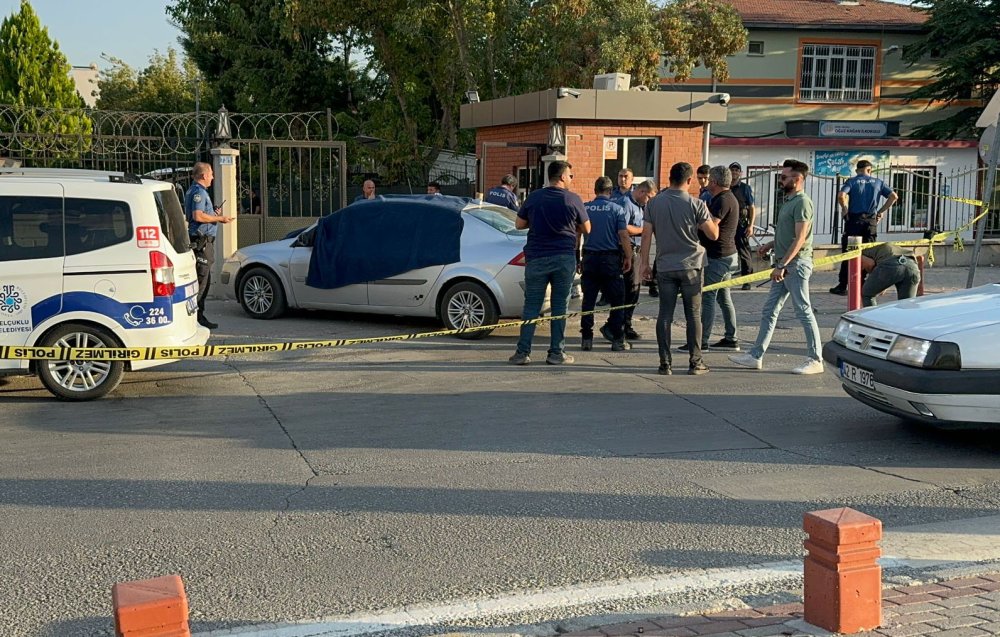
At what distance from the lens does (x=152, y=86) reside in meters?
57.5

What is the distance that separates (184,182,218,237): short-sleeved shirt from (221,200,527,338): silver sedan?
106 cm

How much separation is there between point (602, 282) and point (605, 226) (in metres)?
0.61

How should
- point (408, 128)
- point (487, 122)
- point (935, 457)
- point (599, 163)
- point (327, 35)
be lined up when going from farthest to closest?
point (327, 35), point (408, 128), point (487, 122), point (599, 163), point (935, 457)

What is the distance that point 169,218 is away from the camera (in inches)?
359

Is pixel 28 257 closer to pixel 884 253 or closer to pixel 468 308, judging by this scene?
pixel 468 308

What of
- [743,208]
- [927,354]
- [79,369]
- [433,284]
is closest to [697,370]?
[927,354]

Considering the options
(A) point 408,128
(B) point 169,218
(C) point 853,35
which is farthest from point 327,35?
(B) point 169,218

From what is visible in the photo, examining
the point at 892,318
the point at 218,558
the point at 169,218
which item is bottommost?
the point at 218,558

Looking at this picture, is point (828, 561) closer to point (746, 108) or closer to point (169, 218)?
point (169, 218)

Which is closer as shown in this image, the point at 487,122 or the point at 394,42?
the point at 487,122

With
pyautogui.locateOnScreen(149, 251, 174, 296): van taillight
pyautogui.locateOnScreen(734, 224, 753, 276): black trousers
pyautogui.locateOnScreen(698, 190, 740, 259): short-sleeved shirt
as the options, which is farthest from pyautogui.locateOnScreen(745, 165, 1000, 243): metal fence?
pyautogui.locateOnScreen(149, 251, 174, 296): van taillight

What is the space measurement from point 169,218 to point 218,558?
4613 mm

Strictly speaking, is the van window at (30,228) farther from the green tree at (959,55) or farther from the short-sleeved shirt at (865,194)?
the green tree at (959,55)

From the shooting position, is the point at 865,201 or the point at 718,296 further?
the point at 865,201
